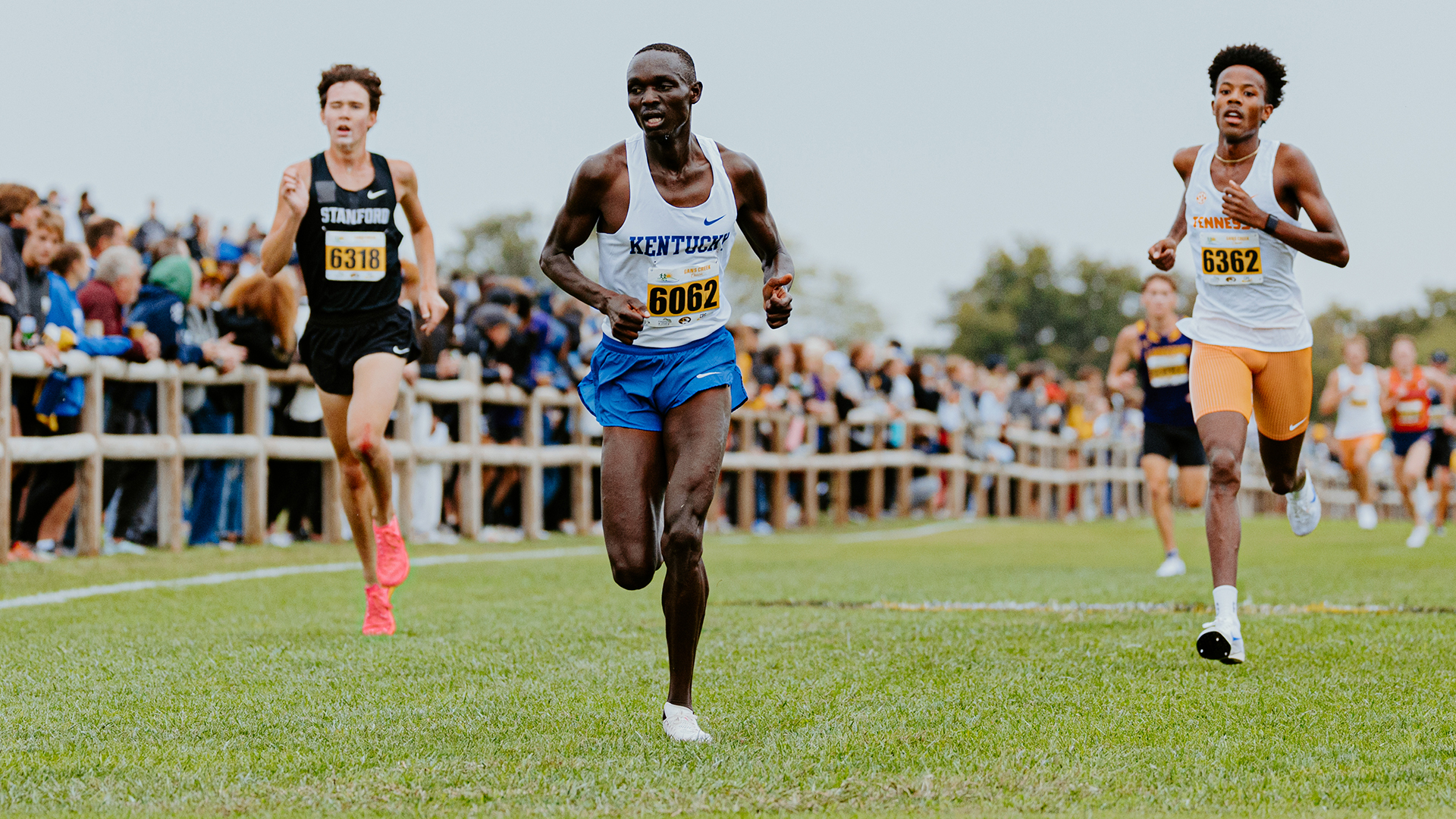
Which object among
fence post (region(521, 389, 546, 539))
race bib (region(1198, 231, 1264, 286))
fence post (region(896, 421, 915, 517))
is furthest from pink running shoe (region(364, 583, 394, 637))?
fence post (region(896, 421, 915, 517))

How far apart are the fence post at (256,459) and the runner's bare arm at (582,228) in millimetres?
8607

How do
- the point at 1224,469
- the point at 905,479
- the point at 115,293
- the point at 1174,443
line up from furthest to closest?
the point at 905,479
the point at 1174,443
the point at 115,293
the point at 1224,469

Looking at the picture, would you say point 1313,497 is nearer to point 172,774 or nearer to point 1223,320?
point 1223,320

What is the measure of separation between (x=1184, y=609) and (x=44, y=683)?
5832 millimetres

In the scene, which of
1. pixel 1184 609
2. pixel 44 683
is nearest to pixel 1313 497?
pixel 1184 609

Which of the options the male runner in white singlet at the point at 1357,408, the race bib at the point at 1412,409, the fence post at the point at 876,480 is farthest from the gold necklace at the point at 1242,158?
the fence post at the point at 876,480

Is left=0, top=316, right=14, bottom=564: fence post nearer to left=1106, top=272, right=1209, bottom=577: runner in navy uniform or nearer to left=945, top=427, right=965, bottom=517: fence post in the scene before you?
left=1106, top=272, right=1209, bottom=577: runner in navy uniform

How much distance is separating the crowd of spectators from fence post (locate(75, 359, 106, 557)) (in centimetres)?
11

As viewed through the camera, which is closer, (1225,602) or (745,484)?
(1225,602)

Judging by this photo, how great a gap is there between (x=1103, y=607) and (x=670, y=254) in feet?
15.3

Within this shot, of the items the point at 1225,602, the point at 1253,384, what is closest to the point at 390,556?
the point at 1225,602

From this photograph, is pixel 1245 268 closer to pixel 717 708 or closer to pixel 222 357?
pixel 717 708

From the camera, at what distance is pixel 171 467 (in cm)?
1286

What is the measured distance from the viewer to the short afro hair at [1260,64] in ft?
24.9
